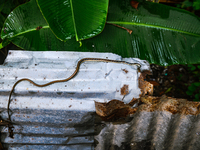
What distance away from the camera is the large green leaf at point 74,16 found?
48.4 inches

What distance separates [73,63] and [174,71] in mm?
2120

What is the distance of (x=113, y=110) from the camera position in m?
1.36

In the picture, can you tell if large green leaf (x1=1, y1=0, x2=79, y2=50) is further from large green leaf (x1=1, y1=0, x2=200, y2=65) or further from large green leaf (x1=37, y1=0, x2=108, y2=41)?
large green leaf (x1=37, y1=0, x2=108, y2=41)

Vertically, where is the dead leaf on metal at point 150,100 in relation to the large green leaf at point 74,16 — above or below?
below

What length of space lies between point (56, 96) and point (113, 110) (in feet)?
2.00

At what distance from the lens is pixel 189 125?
4.55ft

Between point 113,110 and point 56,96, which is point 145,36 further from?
point 56,96

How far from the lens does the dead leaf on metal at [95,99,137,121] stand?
4.43 feet

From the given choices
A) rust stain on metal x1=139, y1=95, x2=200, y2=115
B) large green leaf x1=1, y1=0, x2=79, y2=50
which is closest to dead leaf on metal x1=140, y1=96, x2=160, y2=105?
rust stain on metal x1=139, y1=95, x2=200, y2=115

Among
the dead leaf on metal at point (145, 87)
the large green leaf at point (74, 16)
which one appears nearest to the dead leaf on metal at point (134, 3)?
the large green leaf at point (74, 16)

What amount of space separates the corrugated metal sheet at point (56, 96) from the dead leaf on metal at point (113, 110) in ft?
0.17

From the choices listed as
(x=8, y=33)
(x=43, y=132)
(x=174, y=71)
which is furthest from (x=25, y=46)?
(x=174, y=71)

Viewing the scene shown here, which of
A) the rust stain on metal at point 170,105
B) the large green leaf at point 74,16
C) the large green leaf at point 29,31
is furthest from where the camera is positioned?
the large green leaf at point 29,31

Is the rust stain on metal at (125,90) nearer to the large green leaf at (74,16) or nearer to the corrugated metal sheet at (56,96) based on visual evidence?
the corrugated metal sheet at (56,96)
